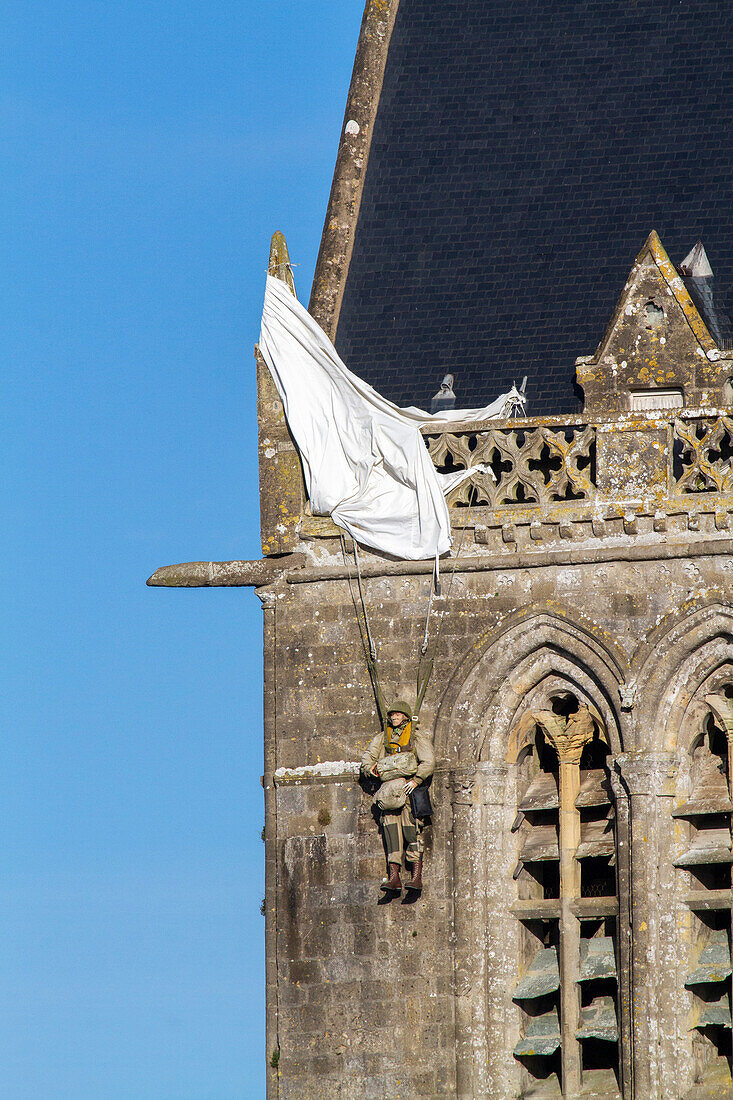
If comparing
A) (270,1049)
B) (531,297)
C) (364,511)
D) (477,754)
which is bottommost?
(270,1049)

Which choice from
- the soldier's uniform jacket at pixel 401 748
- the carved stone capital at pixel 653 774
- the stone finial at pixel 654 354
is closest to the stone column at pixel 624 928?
the carved stone capital at pixel 653 774

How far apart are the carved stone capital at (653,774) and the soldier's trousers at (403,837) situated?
72.6 inches

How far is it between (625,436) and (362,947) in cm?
487

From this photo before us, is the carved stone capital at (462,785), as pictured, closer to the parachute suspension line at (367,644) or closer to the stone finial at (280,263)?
the parachute suspension line at (367,644)

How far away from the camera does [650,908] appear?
990 inches

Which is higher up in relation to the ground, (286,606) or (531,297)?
(531,297)

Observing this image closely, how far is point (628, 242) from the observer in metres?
28.2

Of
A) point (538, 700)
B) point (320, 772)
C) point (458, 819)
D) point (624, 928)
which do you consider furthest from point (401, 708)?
point (624, 928)

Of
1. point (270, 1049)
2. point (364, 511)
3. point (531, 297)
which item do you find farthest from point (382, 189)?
point (270, 1049)

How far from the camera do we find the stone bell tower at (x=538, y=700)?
25359 mm

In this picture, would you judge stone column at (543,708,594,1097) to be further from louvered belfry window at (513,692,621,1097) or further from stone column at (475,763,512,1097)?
stone column at (475,763,512,1097)

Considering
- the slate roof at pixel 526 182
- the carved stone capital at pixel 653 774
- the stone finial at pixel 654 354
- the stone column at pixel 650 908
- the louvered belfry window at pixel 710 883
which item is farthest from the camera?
the slate roof at pixel 526 182

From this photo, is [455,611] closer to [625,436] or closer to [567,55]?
[625,436]

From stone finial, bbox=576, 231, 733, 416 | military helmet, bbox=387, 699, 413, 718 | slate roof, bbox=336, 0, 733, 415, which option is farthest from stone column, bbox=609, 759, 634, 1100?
slate roof, bbox=336, 0, 733, 415
